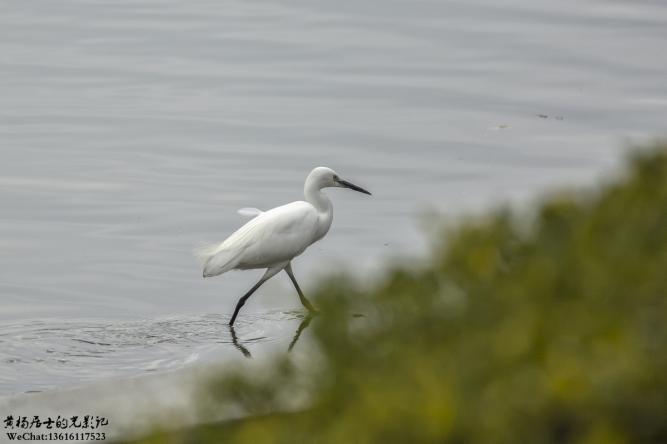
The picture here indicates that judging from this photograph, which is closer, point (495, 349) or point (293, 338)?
point (495, 349)

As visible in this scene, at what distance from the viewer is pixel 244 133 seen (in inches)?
540

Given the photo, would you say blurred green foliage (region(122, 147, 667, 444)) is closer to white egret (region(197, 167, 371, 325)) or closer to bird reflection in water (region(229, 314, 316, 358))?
bird reflection in water (region(229, 314, 316, 358))

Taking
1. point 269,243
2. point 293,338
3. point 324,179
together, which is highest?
point 324,179

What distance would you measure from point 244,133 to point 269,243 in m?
4.85

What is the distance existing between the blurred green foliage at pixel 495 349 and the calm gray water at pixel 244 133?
14.5 feet

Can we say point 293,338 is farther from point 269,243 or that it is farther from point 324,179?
point 324,179

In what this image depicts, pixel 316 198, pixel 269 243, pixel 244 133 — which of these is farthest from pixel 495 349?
pixel 244 133

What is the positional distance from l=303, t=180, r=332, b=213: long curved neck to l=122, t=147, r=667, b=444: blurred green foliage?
579 centimetres

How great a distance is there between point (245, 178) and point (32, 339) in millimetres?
4313

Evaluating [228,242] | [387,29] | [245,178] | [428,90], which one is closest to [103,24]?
[387,29]

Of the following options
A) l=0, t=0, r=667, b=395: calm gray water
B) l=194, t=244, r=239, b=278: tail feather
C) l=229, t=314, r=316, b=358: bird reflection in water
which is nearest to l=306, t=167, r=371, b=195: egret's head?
l=0, t=0, r=667, b=395: calm gray water

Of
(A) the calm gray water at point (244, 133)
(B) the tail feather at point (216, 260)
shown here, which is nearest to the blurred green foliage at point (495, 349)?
(A) the calm gray water at point (244, 133)

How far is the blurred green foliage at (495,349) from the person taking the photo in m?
2.46

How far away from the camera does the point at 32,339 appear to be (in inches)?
318
